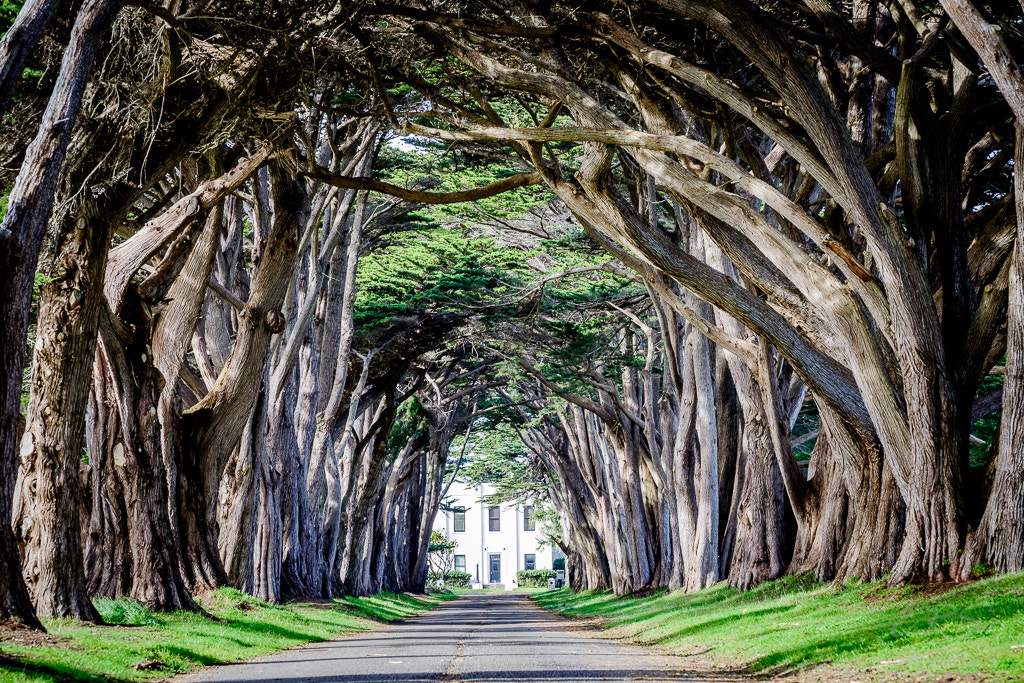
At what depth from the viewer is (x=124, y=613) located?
1098 centimetres

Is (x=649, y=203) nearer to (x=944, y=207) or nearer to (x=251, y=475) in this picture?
(x=944, y=207)


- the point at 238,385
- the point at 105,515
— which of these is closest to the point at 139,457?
the point at 105,515

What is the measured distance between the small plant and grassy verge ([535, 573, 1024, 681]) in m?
5.49

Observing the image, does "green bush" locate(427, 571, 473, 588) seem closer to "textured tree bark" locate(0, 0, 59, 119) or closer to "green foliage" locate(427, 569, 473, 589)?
"green foliage" locate(427, 569, 473, 589)

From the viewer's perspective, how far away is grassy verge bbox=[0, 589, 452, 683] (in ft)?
23.1

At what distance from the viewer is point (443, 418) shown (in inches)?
1371

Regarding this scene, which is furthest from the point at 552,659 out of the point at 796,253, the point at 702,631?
the point at 796,253

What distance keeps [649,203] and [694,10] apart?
634 cm

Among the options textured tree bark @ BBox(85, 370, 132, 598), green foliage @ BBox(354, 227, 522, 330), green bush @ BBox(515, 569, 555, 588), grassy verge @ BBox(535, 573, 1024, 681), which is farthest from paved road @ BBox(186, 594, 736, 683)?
green bush @ BBox(515, 569, 555, 588)

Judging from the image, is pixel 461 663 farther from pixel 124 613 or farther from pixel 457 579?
pixel 457 579

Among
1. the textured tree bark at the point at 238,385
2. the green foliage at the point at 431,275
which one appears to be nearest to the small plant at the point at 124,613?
the textured tree bark at the point at 238,385

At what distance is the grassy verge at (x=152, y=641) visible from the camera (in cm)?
705

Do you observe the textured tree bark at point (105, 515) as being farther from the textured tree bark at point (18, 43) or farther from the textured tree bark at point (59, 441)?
the textured tree bark at point (18, 43)

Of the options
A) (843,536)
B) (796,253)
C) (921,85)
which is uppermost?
(921,85)
